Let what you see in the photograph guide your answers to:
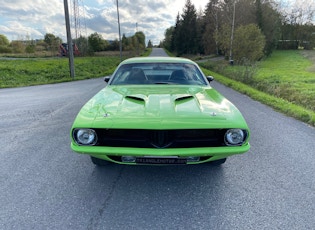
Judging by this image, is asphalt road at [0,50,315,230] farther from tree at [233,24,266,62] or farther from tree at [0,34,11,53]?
tree at [0,34,11,53]

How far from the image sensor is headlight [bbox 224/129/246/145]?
240 centimetres

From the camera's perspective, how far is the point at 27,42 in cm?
5778

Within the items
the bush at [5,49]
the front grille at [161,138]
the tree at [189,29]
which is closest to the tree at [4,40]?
the bush at [5,49]

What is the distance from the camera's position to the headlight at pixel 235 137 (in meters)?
2.40

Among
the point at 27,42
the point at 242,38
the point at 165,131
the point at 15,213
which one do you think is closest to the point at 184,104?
the point at 165,131

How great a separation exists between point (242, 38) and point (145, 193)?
21.9 meters

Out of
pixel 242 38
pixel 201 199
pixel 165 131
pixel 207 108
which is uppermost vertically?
pixel 242 38

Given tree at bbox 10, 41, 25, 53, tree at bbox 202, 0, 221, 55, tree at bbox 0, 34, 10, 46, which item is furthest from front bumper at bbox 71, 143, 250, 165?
tree at bbox 0, 34, 10, 46

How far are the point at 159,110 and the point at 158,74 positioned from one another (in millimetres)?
1625

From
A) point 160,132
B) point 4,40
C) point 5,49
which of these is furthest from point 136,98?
point 4,40

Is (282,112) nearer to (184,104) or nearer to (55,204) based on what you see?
(184,104)

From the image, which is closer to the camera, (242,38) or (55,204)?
(55,204)

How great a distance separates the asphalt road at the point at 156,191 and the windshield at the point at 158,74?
4.53 feet

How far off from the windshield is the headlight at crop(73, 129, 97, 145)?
1.53 m
